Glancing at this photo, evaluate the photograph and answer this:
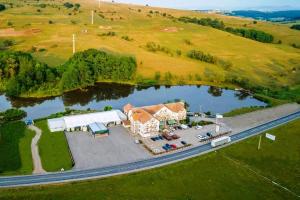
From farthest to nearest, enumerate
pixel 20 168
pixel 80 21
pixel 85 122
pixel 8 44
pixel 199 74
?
pixel 80 21 → pixel 8 44 → pixel 199 74 → pixel 85 122 → pixel 20 168

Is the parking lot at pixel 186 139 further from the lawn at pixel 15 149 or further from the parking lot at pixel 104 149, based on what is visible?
the lawn at pixel 15 149

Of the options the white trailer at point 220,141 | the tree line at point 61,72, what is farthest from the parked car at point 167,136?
the tree line at point 61,72

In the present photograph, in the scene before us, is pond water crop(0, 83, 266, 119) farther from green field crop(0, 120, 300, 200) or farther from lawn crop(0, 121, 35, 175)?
green field crop(0, 120, 300, 200)

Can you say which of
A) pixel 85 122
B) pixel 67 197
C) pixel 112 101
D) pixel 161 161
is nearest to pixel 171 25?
pixel 112 101

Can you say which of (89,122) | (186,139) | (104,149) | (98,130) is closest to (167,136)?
(186,139)

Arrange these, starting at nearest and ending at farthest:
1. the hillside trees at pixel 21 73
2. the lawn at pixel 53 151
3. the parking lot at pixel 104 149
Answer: the lawn at pixel 53 151
the parking lot at pixel 104 149
the hillside trees at pixel 21 73

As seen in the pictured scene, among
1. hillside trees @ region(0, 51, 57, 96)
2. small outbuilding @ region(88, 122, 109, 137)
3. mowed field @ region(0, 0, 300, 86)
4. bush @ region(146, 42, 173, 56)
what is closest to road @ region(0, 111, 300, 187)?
small outbuilding @ region(88, 122, 109, 137)

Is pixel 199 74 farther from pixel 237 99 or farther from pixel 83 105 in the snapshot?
pixel 83 105
